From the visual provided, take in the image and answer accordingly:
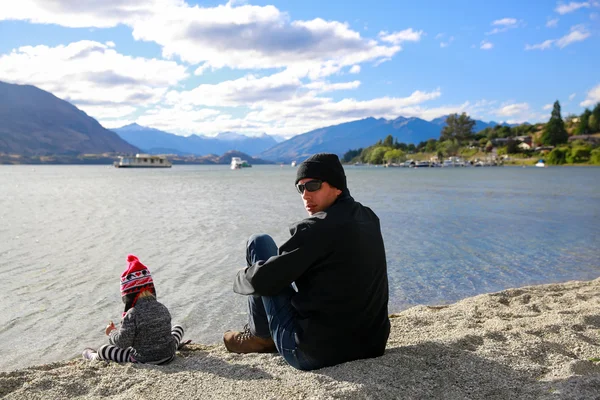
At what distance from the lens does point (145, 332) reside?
17.3 feet

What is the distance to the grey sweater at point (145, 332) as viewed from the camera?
523cm

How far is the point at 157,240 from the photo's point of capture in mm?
17781

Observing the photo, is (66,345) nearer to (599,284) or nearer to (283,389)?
(283,389)

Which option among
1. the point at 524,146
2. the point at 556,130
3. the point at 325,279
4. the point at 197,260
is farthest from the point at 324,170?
the point at 524,146

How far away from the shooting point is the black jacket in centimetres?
396

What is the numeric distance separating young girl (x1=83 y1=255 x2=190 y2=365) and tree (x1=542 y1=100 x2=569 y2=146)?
203000 mm

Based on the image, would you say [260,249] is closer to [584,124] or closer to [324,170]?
[324,170]

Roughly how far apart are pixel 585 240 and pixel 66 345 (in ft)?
61.2

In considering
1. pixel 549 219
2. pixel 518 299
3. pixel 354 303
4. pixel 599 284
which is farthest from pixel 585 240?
pixel 354 303

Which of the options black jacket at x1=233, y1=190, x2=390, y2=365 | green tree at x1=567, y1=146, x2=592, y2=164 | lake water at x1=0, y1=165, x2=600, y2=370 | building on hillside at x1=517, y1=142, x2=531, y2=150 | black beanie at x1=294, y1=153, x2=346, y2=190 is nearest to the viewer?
black jacket at x1=233, y1=190, x2=390, y2=365

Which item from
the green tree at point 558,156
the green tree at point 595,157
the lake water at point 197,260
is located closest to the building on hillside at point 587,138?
the green tree at point 558,156

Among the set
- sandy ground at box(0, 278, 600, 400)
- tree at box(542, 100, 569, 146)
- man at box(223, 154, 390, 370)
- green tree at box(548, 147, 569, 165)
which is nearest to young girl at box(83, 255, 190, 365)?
sandy ground at box(0, 278, 600, 400)

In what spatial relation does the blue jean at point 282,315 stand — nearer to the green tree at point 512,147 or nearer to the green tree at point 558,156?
the green tree at point 558,156

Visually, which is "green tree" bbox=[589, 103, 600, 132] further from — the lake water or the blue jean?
the blue jean
